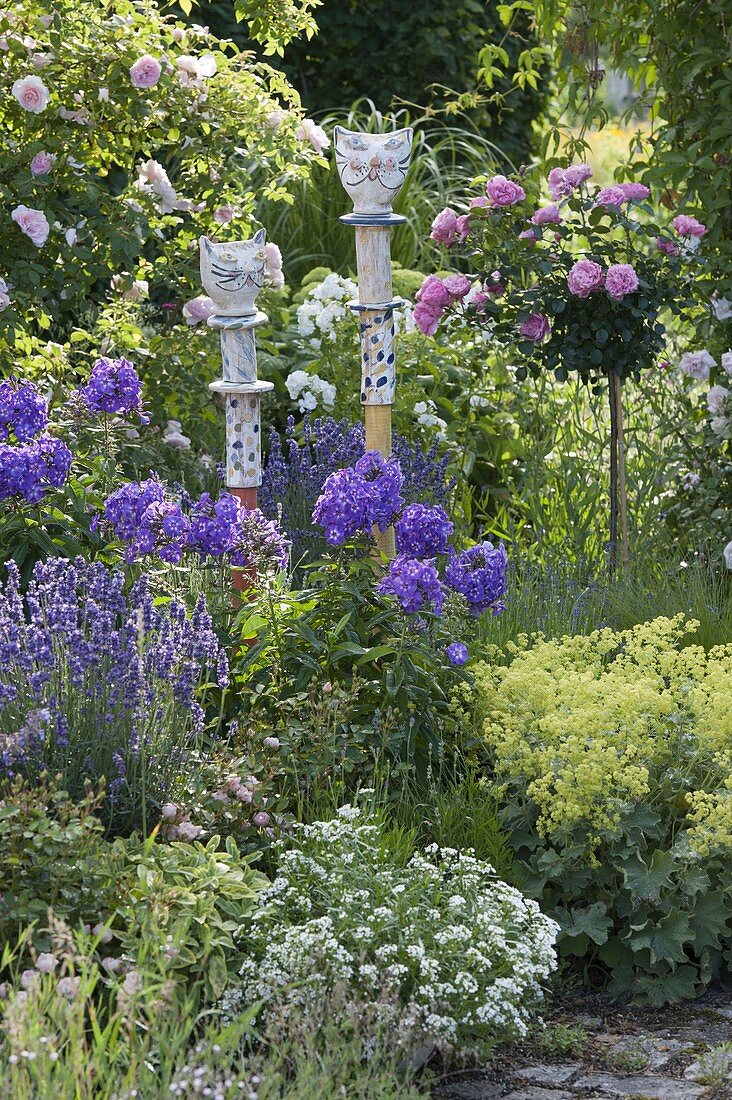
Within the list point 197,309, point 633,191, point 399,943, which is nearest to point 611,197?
point 633,191

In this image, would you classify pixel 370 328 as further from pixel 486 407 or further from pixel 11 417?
pixel 486 407

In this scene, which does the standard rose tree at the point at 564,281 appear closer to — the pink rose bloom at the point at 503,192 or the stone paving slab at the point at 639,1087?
the pink rose bloom at the point at 503,192

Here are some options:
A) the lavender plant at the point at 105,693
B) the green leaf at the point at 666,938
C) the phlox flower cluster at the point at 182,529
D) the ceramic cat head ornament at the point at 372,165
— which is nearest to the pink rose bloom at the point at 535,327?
the ceramic cat head ornament at the point at 372,165

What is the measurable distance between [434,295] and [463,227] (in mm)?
304

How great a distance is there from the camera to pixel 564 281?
4.97m

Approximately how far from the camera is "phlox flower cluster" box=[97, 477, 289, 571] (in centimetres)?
345

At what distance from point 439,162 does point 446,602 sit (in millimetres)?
6096

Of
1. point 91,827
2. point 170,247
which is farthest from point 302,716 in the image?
point 170,247

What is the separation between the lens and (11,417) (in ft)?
12.4

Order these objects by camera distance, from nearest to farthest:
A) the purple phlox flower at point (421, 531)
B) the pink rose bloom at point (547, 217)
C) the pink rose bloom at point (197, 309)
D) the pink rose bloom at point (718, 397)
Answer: the purple phlox flower at point (421, 531), the pink rose bloom at point (547, 217), the pink rose bloom at point (197, 309), the pink rose bloom at point (718, 397)

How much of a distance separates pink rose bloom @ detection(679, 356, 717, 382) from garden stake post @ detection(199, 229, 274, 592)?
2.22 m

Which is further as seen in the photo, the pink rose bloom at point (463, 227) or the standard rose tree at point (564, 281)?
the pink rose bloom at point (463, 227)

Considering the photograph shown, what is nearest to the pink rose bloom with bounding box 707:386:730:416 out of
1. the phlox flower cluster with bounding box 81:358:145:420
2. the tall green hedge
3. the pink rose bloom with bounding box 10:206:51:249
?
the phlox flower cluster with bounding box 81:358:145:420

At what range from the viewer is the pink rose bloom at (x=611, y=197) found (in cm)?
495
